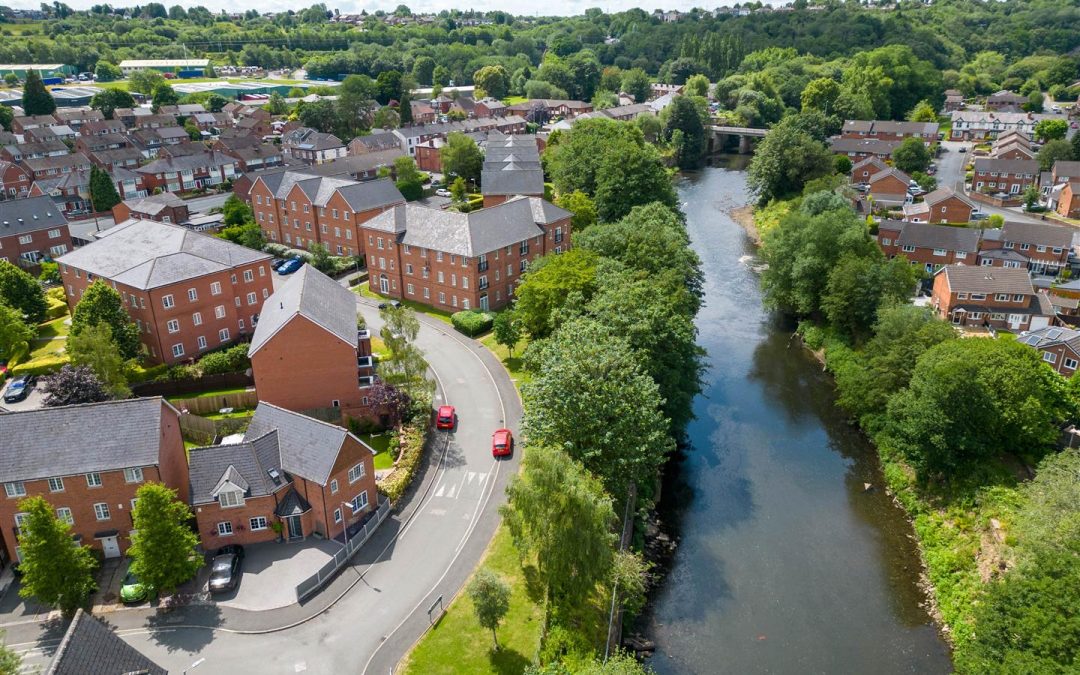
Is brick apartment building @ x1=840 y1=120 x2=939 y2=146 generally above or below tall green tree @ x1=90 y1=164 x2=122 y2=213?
above

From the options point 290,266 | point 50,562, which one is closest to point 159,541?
point 50,562

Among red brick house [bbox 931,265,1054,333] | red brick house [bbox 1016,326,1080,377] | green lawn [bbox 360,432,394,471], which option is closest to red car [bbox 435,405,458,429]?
green lawn [bbox 360,432,394,471]

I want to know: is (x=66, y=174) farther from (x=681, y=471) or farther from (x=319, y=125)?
(x=681, y=471)

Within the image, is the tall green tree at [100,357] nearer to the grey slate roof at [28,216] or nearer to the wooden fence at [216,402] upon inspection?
the wooden fence at [216,402]

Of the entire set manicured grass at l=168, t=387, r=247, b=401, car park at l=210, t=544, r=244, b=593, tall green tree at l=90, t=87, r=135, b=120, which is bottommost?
car park at l=210, t=544, r=244, b=593

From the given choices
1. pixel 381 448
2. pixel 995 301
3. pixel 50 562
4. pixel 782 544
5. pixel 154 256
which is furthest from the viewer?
pixel 995 301

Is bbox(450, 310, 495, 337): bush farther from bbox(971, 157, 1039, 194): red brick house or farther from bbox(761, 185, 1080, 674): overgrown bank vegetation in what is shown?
bbox(971, 157, 1039, 194): red brick house

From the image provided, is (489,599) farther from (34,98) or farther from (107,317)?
(34,98)
